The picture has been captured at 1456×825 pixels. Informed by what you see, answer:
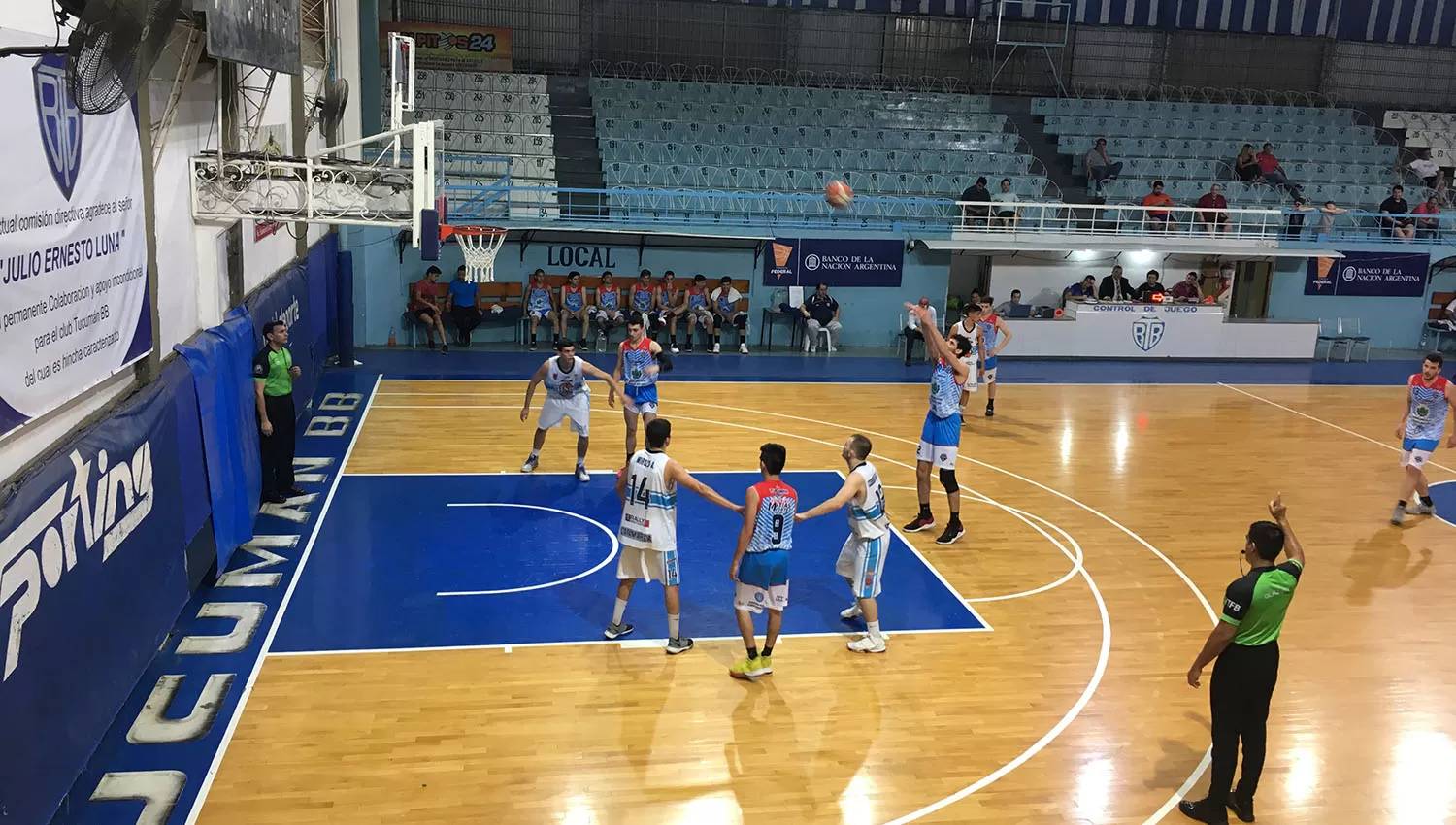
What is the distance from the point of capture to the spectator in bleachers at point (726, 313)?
70.1 ft

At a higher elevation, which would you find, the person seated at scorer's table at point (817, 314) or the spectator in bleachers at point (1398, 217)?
the spectator in bleachers at point (1398, 217)

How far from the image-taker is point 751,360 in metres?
20.8

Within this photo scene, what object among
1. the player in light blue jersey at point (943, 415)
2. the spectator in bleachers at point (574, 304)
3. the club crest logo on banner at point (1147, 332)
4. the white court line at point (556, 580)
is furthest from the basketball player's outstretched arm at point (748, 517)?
the club crest logo on banner at point (1147, 332)

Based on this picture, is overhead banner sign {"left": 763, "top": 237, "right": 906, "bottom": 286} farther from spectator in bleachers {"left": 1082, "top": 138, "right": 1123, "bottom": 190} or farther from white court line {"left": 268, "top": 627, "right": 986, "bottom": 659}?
white court line {"left": 268, "top": 627, "right": 986, "bottom": 659}

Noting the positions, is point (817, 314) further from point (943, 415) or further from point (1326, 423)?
point (943, 415)

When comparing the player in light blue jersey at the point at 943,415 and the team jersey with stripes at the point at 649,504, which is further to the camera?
the player in light blue jersey at the point at 943,415

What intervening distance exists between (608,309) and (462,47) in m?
8.58

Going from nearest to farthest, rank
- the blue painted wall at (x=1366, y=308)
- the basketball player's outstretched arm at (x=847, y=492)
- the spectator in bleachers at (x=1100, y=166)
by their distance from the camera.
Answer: the basketball player's outstretched arm at (x=847, y=492) < the blue painted wall at (x=1366, y=308) < the spectator in bleachers at (x=1100, y=166)

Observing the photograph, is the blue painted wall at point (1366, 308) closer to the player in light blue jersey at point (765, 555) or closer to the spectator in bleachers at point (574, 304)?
the spectator in bleachers at point (574, 304)

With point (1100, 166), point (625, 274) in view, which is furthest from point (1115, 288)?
point (625, 274)

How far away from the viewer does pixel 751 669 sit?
796 centimetres

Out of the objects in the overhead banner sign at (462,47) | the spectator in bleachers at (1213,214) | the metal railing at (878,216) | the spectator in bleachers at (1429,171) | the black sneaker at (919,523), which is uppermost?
the overhead banner sign at (462,47)

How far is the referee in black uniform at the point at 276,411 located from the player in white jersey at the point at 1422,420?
1161 centimetres

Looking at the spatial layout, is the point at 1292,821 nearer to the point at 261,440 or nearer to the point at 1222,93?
the point at 261,440
